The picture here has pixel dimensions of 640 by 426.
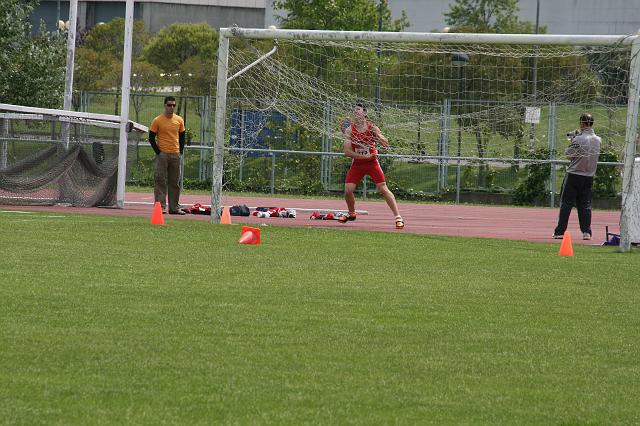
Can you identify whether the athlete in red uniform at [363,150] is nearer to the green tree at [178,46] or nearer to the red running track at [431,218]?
the red running track at [431,218]

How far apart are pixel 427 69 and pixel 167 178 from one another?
847cm

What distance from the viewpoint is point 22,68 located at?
35406 millimetres

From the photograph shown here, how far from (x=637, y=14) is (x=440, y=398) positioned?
58.4 m

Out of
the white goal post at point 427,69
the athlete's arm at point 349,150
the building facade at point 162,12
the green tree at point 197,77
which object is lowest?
the athlete's arm at point 349,150

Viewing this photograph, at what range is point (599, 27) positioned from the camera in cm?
6381

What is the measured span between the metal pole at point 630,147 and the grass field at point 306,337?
2.79 metres

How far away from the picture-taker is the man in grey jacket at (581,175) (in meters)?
20.8

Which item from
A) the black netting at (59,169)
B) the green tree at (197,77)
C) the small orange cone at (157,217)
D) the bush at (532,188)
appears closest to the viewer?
the small orange cone at (157,217)

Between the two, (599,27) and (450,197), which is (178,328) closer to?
(450,197)

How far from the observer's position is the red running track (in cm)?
2239

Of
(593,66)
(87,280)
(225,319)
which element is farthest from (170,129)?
(225,319)

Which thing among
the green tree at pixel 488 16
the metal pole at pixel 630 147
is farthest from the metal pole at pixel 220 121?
the green tree at pixel 488 16

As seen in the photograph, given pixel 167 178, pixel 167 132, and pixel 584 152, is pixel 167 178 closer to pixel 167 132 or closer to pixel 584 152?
pixel 167 132

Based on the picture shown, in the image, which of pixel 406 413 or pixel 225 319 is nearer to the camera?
pixel 406 413
